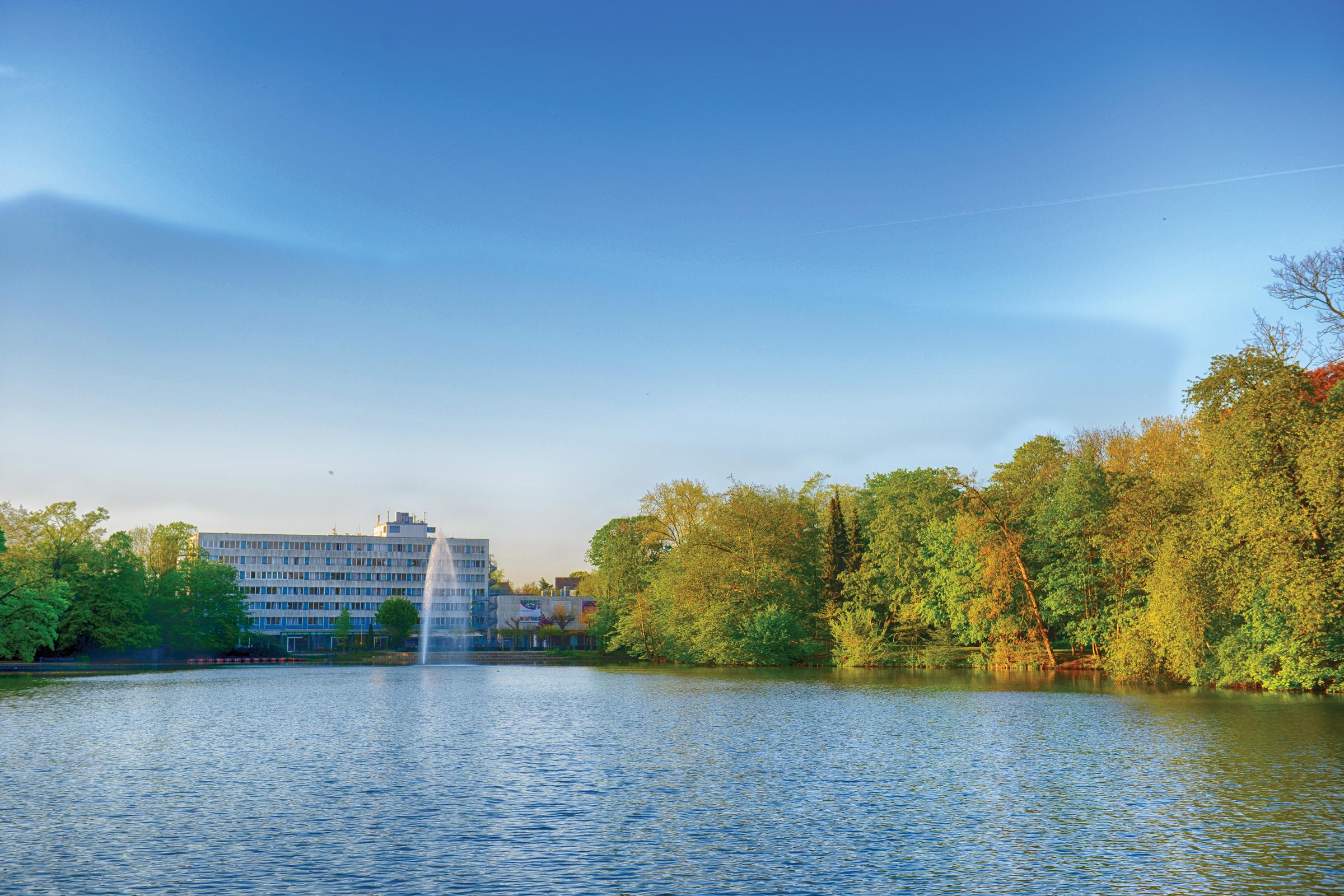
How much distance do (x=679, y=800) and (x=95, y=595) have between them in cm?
8773

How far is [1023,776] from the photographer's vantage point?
27125 mm

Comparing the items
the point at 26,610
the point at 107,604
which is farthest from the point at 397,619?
the point at 26,610

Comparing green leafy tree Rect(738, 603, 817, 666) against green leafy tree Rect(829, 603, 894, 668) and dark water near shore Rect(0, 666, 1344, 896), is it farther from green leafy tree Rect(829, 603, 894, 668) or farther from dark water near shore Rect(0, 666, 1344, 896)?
dark water near shore Rect(0, 666, 1344, 896)

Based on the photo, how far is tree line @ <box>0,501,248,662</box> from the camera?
79688 millimetres

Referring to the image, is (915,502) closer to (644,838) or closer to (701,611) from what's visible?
(701,611)

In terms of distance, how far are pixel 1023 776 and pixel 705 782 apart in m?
8.15

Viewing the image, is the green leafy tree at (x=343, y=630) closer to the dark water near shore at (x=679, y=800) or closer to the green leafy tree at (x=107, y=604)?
the green leafy tree at (x=107, y=604)

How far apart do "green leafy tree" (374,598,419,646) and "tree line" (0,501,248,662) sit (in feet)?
116

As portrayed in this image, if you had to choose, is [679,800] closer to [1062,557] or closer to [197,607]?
[1062,557]

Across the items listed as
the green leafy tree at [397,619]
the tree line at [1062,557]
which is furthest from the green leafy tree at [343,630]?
the tree line at [1062,557]

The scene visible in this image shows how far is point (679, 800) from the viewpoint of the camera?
78.7 feet

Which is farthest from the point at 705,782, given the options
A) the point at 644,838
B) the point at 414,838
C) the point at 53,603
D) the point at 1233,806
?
the point at 53,603

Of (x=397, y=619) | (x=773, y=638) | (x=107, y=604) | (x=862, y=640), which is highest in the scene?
(x=107, y=604)

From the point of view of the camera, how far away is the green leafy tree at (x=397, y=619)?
560 ft
